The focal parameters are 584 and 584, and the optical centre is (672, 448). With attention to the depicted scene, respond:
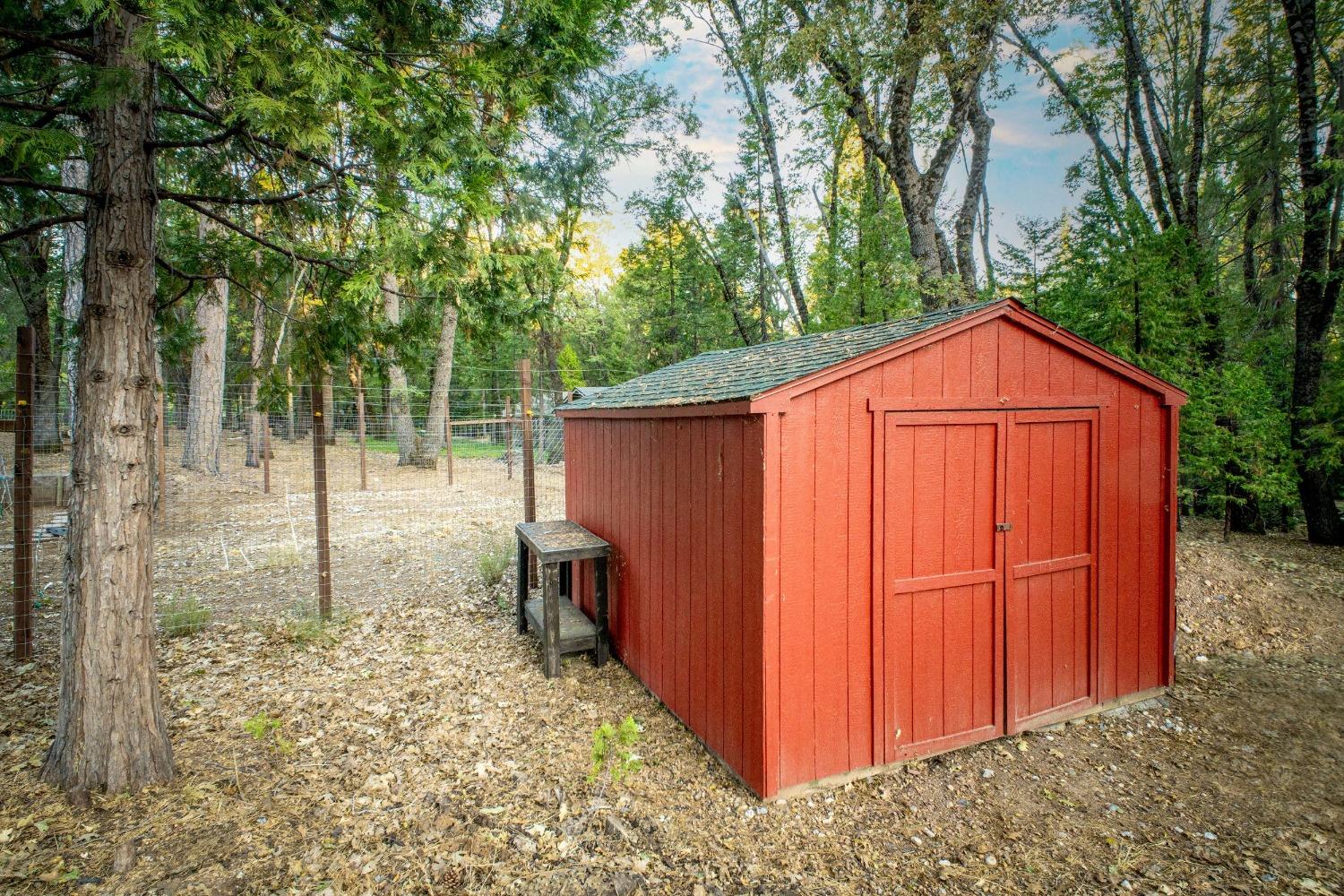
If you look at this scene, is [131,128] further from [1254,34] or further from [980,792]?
[1254,34]

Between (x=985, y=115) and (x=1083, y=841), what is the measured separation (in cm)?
1136

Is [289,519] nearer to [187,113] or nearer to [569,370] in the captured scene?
[187,113]

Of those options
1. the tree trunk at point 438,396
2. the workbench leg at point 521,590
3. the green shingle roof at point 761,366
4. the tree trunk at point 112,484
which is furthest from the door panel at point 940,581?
the tree trunk at point 438,396

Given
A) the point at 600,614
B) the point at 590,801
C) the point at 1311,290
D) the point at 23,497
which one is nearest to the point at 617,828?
the point at 590,801

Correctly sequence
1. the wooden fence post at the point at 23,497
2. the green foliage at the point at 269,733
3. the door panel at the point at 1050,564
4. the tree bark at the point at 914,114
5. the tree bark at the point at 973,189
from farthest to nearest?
the tree bark at the point at 973,189, the tree bark at the point at 914,114, the wooden fence post at the point at 23,497, the door panel at the point at 1050,564, the green foliage at the point at 269,733

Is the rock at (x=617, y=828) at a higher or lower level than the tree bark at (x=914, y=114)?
lower

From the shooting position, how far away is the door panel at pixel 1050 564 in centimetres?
382

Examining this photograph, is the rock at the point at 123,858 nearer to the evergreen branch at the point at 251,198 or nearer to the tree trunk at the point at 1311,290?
the evergreen branch at the point at 251,198

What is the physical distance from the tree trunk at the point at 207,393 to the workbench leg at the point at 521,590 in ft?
30.4

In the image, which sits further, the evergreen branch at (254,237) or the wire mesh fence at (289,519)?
the wire mesh fence at (289,519)

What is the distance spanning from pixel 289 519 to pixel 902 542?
962 cm

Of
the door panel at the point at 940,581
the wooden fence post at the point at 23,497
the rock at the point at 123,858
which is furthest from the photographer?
the wooden fence post at the point at 23,497

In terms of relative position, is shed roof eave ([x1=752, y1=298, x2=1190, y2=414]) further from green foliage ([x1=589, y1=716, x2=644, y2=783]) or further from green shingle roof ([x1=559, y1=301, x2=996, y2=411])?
green foliage ([x1=589, y1=716, x2=644, y2=783])

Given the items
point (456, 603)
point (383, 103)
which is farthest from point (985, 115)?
point (456, 603)
